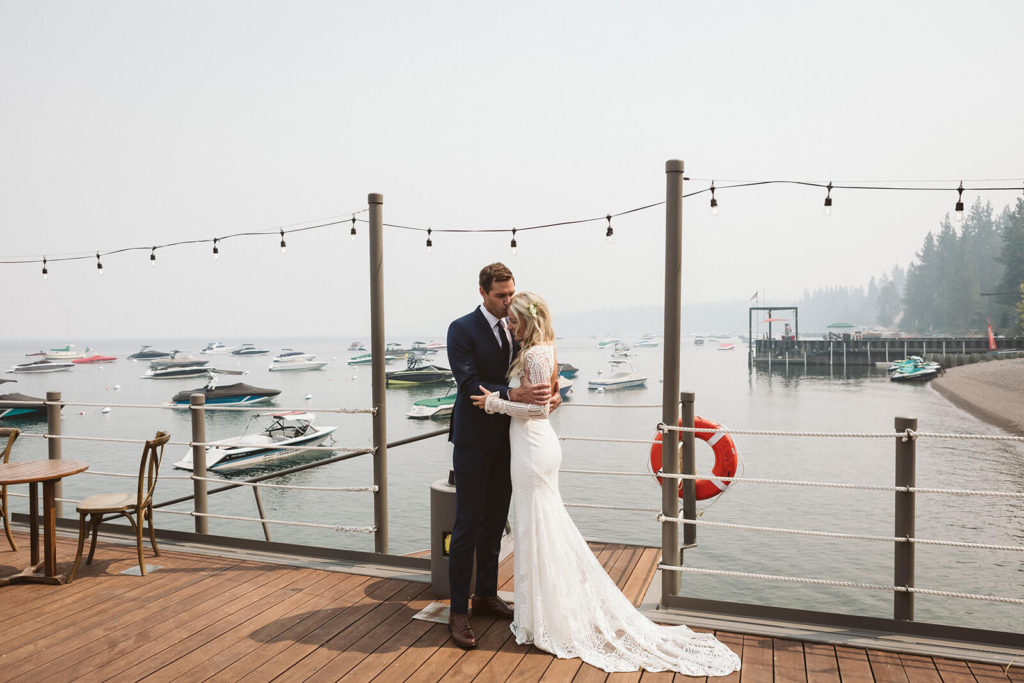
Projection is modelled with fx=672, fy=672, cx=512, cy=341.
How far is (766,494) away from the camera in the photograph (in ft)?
62.1

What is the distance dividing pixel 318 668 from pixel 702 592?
10686 mm

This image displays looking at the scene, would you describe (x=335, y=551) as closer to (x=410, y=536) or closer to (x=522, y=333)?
(x=522, y=333)

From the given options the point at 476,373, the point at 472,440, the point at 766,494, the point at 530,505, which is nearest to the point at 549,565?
the point at 530,505

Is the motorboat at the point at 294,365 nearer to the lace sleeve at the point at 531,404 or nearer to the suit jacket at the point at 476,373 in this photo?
the suit jacket at the point at 476,373

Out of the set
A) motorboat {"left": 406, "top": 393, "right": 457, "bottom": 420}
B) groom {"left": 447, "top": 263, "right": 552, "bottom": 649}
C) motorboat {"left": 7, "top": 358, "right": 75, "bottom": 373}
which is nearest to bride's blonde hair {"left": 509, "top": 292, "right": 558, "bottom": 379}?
groom {"left": 447, "top": 263, "right": 552, "bottom": 649}

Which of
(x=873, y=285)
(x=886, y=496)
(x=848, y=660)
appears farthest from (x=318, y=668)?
(x=873, y=285)

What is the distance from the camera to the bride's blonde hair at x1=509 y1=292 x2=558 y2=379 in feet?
8.86

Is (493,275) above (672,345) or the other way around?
above

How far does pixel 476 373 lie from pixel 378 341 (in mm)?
1232

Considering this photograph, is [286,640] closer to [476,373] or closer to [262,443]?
[476,373]

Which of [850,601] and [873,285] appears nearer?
[850,601]

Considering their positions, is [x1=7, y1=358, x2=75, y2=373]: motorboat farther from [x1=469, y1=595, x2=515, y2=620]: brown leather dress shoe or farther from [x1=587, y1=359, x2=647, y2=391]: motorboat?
[x1=469, y1=595, x2=515, y2=620]: brown leather dress shoe

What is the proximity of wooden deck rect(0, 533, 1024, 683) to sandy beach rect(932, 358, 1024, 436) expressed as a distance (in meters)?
34.1

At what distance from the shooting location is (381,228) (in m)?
3.92
